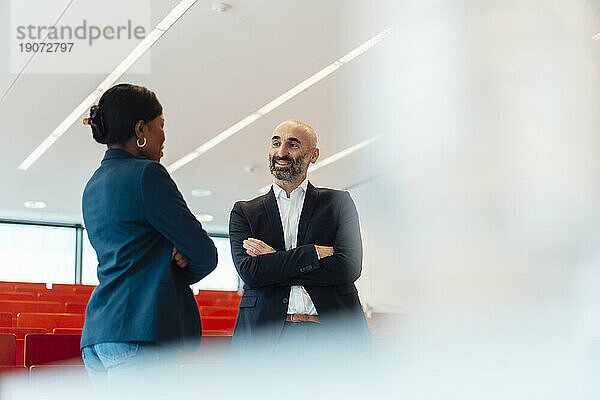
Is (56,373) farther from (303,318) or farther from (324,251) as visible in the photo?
(324,251)

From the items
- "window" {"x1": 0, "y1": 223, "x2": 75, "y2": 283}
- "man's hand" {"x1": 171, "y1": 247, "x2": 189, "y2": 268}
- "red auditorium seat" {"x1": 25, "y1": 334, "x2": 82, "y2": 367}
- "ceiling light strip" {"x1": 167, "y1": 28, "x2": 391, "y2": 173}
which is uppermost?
"ceiling light strip" {"x1": 167, "y1": 28, "x2": 391, "y2": 173}

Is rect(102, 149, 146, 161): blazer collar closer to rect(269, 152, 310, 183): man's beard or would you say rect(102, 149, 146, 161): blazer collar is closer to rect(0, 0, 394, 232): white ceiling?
rect(269, 152, 310, 183): man's beard

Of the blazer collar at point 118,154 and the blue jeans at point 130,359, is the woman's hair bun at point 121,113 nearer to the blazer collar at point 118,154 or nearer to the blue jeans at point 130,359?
the blazer collar at point 118,154

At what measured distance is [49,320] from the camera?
303cm

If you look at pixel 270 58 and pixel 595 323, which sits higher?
pixel 270 58

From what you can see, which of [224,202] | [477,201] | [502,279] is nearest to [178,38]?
[477,201]

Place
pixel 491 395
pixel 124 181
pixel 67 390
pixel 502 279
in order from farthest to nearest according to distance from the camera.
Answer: pixel 502 279 < pixel 491 395 < pixel 67 390 < pixel 124 181

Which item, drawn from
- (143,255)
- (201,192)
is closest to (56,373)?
(143,255)

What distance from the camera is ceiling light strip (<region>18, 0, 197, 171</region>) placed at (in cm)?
480

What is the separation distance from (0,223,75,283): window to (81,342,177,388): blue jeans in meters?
11.2

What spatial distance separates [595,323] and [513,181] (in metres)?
0.92

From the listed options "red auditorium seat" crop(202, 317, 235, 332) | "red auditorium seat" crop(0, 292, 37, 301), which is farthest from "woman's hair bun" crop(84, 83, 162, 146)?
"red auditorium seat" crop(0, 292, 37, 301)

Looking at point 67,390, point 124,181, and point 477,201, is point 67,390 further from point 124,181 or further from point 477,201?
point 477,201

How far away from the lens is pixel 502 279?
3.58m
